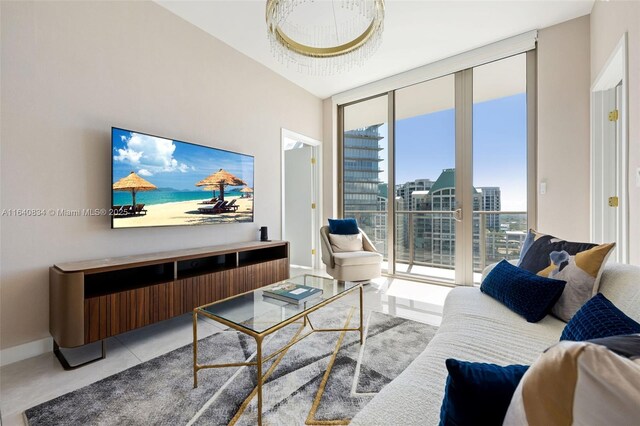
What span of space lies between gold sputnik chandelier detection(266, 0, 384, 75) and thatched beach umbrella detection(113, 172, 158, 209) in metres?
1.55

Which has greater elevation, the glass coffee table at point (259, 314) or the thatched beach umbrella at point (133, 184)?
the thatched beach umbrella at point (133, 184)

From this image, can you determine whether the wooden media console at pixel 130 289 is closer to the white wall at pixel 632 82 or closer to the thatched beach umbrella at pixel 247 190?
the thatched beach umbrella at pixel 247 190

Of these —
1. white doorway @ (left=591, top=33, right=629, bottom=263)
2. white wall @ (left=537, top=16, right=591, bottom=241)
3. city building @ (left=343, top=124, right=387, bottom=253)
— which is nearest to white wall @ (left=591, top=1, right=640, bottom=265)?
white doorway @ (left=591, top=33, right=629, bottom=263)

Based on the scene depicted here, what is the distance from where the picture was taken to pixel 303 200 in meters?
4.77

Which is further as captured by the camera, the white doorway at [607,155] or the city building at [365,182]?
the city building at [365,182]

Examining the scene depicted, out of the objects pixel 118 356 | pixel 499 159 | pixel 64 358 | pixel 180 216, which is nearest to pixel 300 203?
pixel 180 216

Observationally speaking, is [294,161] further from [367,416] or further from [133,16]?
[367,416]

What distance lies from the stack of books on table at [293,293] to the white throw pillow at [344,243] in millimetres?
1758

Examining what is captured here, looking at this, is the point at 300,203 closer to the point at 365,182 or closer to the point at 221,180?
the point at 365,182

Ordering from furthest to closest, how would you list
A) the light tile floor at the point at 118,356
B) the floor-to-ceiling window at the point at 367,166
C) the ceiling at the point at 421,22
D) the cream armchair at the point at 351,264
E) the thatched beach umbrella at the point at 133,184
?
1. the floor-to-ceiling window at the point at 367,166
2. the cream armchair at the point at 351,264
3. the ceiling at the point at 421,22
4. the thatched beach umbrella at the point at 133,184
5. the light tile floor at the point at 118,356

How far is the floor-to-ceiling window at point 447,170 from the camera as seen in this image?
324 centimetres

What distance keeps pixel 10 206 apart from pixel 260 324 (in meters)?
1.86

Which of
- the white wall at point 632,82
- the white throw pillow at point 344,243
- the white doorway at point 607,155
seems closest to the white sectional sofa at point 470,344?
the white wall at point 632,82

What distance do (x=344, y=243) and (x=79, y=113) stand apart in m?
3.00
